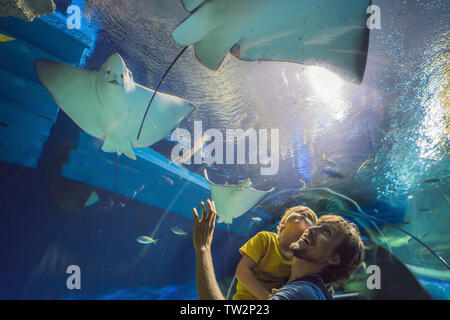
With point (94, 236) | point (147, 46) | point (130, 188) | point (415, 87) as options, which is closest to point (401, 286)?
point (415, 87)

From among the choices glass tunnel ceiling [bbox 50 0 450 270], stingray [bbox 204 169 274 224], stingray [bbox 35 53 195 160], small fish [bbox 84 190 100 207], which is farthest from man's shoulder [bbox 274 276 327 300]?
small fish [bbox 84 190 100 207]

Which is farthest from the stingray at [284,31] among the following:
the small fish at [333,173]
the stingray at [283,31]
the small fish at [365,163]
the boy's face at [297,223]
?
the small fish at [333,173]

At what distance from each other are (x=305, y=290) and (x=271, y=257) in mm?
689

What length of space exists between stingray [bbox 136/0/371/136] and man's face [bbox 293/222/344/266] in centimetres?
140

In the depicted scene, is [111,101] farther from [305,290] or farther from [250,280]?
[305,290]

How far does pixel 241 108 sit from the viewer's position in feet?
10.1

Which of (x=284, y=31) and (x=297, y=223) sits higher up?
(x=284, y=31)

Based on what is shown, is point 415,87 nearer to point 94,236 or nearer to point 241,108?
point 241,108

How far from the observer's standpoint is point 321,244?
106 cm

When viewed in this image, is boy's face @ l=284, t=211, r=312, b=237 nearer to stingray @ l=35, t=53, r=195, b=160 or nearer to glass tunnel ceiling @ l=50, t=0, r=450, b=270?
stingray @ l=35, t=53, r=195, b=160

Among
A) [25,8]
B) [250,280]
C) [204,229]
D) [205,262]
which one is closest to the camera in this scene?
[205,262]

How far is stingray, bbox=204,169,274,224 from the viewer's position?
380 cm

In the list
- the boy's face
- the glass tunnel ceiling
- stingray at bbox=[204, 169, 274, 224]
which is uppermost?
the glass tunnel ceiling

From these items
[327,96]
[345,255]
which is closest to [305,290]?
[345,255]
